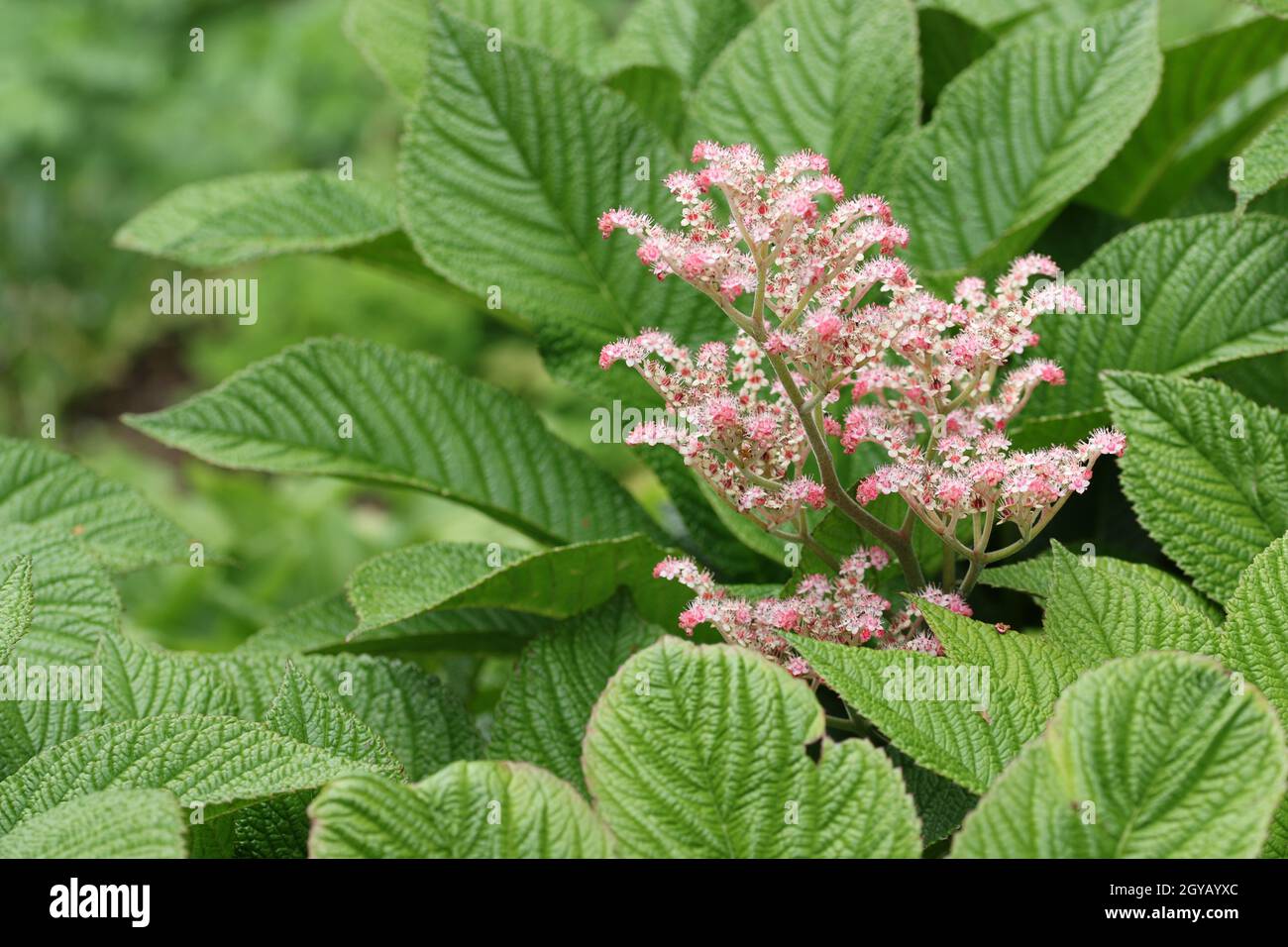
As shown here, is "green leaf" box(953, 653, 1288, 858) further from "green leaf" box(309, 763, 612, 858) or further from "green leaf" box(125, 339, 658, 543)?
"green leaf" box(125, 339, 658, 543)

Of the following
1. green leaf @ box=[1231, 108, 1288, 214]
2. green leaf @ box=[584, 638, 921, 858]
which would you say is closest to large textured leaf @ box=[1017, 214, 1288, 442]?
green leaf @ box=[1231, 108, 1288, 214]

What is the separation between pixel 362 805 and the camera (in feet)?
2.39

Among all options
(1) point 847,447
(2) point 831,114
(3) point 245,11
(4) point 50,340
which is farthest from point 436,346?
(1) point 847,447

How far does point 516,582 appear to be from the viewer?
1086 millimetres

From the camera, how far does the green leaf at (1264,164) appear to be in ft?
3.37

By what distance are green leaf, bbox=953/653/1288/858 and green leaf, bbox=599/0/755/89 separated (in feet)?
3.42

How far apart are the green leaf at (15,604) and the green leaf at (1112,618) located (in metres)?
0.68

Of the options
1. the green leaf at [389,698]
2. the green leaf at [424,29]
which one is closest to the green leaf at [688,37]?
the green leaf at [424,29]

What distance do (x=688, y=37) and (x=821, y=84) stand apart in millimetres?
294

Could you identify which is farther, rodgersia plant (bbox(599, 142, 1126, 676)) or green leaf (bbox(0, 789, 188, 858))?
rodgersia plant (bbox(599, 142, 1126, 676))

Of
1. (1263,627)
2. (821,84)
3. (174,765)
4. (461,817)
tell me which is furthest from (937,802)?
(821,84)

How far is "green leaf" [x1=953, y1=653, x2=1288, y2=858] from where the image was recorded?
716mm

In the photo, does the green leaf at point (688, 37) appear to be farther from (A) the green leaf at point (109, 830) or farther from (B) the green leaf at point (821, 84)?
(A) the green leaf at point (109, 830)
